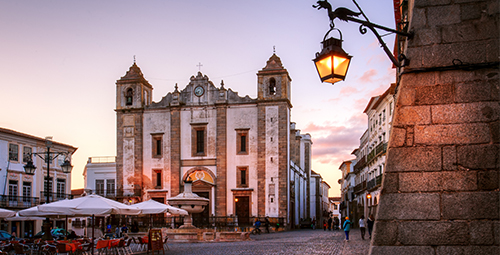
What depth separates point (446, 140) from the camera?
548 cm

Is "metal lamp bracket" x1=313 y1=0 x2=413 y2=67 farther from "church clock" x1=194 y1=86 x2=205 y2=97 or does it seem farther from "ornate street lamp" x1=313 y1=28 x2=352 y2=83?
"church clock" x1=194 y1=86 x2=205 y2=97

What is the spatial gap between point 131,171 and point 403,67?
38753 mm

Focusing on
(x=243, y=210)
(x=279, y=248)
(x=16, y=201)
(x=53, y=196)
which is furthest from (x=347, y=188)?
(x=279, y=248)

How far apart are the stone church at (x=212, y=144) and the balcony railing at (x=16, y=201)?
21.3 feet

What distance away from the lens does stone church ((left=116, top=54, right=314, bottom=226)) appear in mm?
40219

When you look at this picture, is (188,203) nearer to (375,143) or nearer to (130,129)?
(130,129)

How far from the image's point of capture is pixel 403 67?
5.74 metres

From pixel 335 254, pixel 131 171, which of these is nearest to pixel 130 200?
pixel 131 171

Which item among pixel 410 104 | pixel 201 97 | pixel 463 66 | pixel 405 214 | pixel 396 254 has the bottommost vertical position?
pixel 396 254

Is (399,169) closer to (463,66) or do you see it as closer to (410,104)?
(410,104)

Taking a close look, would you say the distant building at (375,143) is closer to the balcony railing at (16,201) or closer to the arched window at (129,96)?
the arched window at (129,96)

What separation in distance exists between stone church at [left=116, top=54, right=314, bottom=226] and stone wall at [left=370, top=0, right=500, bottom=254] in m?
34.1

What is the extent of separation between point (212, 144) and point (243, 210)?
579 centimetres

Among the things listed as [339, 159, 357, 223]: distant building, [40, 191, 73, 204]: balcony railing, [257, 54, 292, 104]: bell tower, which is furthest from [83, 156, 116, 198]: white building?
[339, 159, 357, 223]: distant building
